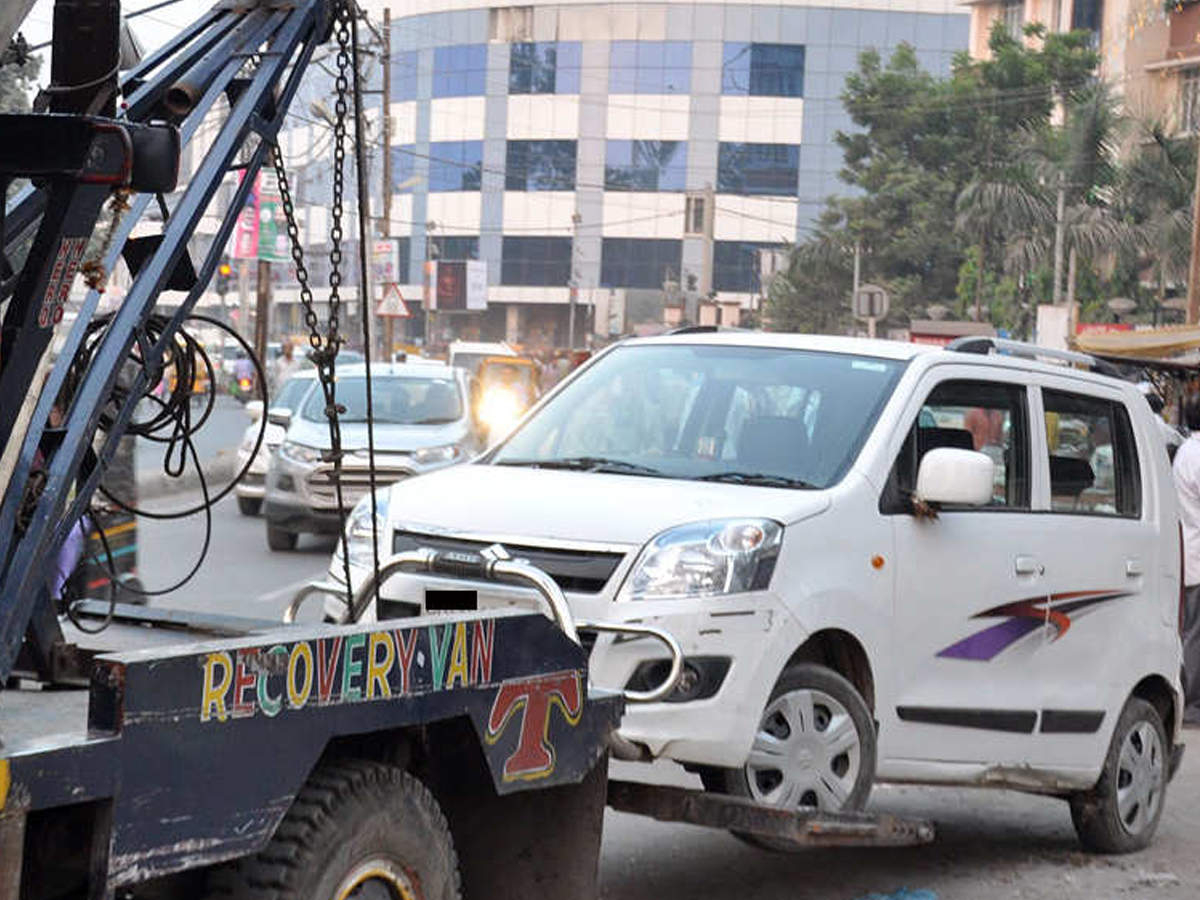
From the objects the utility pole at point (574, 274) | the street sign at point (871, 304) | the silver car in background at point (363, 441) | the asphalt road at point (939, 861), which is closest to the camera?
the asphalt road at point (939, 861)

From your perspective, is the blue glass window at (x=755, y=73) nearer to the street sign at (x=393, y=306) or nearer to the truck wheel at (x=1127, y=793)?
the street sign at (x=393, y=306)

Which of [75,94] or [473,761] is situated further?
[473,761]

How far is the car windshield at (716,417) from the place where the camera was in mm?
7473

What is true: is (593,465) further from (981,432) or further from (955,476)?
(981,432)

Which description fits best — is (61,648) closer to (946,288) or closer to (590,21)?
(946,288)

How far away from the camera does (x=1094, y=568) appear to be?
835 centimetres

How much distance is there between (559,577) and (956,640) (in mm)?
1660

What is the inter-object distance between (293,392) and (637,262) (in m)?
75.5

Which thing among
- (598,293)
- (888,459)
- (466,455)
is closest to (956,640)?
(888,459)

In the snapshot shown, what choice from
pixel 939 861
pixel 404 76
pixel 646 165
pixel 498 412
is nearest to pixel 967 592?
pixel 939 861

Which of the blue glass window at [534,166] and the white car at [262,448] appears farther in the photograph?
the blue glass window at [534,166]

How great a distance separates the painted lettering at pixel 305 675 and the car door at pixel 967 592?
331 centimetres

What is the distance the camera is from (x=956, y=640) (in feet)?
24.8

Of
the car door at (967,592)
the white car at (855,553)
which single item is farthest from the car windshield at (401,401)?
the car door at (967,592)
